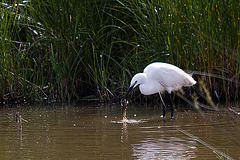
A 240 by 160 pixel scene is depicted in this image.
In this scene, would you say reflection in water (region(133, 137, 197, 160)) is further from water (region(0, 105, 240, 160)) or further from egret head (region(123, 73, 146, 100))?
egret head (region(123, 73, 146, 100))

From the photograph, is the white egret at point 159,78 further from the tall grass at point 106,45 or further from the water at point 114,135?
the water at point 114,135

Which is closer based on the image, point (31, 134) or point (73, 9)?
point (31, 134)

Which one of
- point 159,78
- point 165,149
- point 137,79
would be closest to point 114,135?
point 165,149

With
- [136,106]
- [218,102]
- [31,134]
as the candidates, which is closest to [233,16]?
[218,102]

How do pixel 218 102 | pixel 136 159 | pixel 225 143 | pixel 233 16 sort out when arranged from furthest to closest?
pixel 218 102 < pixel 233 16 < pixel 225 143 < pixel 136 159

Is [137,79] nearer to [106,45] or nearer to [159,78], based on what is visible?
[159,78]

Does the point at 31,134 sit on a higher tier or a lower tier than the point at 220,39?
lower

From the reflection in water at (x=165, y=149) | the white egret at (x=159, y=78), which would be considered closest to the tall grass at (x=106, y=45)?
the white egret at (x=159, y=78)

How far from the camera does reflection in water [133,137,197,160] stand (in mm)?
3612

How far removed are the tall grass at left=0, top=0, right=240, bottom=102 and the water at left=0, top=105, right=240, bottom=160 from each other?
0.85m

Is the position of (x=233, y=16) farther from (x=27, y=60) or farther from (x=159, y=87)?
(x=27, y=60)

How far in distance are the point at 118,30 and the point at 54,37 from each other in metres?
1.24

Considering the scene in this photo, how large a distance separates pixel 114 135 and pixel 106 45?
369cm

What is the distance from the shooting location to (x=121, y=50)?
8297 mm
